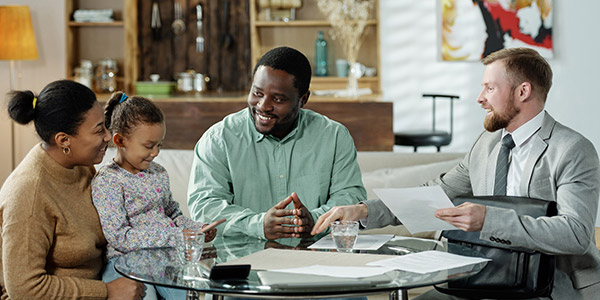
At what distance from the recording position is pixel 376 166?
330cm

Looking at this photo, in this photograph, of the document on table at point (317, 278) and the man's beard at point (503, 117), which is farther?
the man's beard at point (503, 117)

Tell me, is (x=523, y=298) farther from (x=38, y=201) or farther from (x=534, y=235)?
(x=38, y=201)

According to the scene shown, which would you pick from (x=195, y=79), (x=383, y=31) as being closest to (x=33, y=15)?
(x=195, y=79)

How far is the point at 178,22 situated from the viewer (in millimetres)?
6012

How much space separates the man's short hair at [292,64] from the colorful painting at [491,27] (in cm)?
387

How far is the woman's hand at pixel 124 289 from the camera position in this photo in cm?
191

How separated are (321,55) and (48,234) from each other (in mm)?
4075

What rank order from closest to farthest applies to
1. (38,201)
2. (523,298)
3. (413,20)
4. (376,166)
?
1. (38,201)
2. (523,298)
3. (376,166)
4. (413,20)

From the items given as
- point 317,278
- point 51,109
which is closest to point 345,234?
point 317,278

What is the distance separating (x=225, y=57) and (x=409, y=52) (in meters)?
1.48

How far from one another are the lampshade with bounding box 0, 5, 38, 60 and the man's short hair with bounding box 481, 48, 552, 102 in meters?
4.01

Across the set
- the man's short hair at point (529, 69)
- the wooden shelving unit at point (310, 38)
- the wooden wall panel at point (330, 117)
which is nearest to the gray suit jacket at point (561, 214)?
the man's short hair at point (529, 69)

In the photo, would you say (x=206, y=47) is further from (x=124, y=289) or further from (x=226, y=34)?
(x=124, y=289)

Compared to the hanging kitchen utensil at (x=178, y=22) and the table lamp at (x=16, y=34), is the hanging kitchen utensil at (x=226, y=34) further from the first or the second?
the table lamp at (x=16, y=34)
